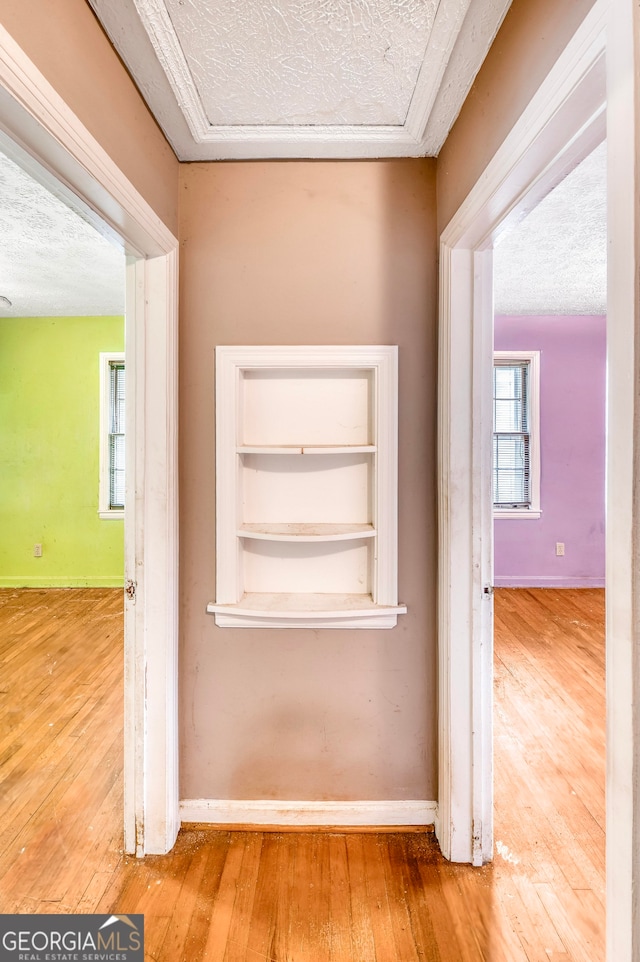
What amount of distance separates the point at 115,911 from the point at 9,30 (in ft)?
7.27

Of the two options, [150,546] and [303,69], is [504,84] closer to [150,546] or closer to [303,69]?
[303,69]

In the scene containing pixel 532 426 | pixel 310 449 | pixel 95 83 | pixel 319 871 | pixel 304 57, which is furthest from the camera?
pixel 532 426

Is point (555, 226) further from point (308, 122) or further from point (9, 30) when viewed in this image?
point (9, 30)

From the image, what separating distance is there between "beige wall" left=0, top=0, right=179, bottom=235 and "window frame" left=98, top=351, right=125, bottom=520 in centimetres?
352

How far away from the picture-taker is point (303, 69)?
1307 millimetres

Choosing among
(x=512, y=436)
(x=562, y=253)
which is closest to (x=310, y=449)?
(x=562, y=253)

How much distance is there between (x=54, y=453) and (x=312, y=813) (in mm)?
4353

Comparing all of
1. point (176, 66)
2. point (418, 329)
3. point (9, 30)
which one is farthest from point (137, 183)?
point (418, 329)

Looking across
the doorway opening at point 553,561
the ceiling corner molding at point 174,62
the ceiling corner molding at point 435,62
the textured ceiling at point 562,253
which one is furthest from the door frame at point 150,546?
the textured ceiling at point 562,253

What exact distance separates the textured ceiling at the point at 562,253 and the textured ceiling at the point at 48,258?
7.77ft

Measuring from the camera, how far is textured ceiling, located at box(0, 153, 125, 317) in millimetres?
2422

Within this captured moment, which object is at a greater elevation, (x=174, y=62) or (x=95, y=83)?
(x=174, y=62)

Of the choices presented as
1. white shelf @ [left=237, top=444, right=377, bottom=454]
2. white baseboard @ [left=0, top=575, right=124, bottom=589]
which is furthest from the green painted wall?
white shelf @ [left=237, top=444, right=377, bottom=454]

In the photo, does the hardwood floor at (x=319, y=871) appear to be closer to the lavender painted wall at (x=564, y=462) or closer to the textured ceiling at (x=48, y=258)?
the lavender painted wall at (x=564, y=462)
